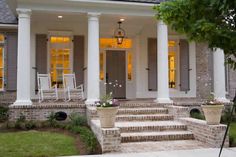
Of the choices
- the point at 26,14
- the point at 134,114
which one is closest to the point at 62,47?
the point at 26,14

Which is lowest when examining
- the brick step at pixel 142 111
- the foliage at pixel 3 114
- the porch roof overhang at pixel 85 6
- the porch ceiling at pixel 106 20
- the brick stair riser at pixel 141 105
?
the foliage at pixel 3 114

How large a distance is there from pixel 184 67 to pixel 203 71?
0.94m

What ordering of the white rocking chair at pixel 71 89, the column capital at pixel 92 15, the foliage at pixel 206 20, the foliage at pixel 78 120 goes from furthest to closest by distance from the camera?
the white rocking chair at pixel 71 89 < the column capital at pixel 92 15 < the foliage at pixel 78 120 < the foliage at pixel 206 20

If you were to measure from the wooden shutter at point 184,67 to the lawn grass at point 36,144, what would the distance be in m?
6.78

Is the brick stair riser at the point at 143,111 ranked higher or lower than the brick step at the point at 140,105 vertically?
lower

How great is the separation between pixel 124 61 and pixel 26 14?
194 inches

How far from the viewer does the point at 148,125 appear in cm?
814

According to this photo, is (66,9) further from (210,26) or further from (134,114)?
(210,26)

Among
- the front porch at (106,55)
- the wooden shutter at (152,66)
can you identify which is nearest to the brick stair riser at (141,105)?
the front porch at (106,55)

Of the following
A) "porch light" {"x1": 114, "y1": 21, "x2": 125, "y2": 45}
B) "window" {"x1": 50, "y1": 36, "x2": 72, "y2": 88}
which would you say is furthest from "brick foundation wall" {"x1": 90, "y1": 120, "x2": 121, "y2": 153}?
"porch light" {"x1": 114, "y1": 21, "x2": 125, "y2": 45}

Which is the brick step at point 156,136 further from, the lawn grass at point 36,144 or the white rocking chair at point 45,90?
the white rocking chair at point 45,90

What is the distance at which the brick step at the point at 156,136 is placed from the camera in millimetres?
7484

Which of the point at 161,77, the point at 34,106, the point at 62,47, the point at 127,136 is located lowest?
the point at 127,136

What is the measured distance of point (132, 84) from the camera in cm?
1305
